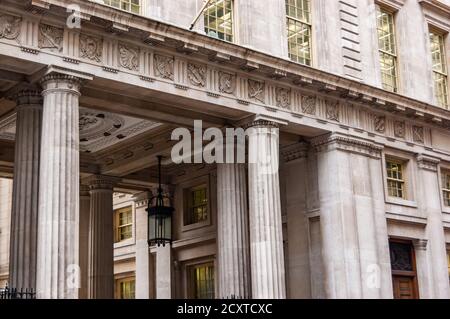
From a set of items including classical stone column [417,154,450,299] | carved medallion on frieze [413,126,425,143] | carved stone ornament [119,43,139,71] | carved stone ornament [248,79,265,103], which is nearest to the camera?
carved stone ornament [119,43,139,71]

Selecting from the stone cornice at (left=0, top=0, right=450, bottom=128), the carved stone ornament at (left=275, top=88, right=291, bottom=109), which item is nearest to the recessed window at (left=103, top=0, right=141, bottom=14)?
the stone cornice at (left=0, top=0, right=450, bottom=128)

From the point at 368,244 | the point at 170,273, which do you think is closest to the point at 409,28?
the point at 368,244

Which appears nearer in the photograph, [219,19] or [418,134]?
[219,19]

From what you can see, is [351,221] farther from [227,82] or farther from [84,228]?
[84,228]

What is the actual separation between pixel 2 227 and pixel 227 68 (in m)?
22.0

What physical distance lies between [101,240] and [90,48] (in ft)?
36.2

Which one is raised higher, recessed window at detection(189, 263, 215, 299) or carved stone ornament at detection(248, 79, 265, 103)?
carved stone ornament at detection(248, 79, 265, 103)

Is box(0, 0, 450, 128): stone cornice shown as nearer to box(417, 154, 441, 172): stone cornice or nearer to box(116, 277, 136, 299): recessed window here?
box(417, 154, 441, 172): stone cornice

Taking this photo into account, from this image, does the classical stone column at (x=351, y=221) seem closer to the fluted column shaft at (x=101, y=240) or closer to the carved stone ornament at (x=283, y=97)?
the carved stone ornament at (x=283, y=97)

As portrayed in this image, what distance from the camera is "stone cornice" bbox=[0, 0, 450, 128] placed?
18188 mm

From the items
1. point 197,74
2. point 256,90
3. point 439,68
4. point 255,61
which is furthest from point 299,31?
point 439,68

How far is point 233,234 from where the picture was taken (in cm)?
2173

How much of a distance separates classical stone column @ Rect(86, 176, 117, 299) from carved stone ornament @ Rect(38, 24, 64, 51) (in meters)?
11.1

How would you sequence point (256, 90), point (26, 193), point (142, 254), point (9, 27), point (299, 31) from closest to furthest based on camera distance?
point (9, 27) → point (26, 193) → point (256, 90) → point (299, 31) → point (142, 254)
